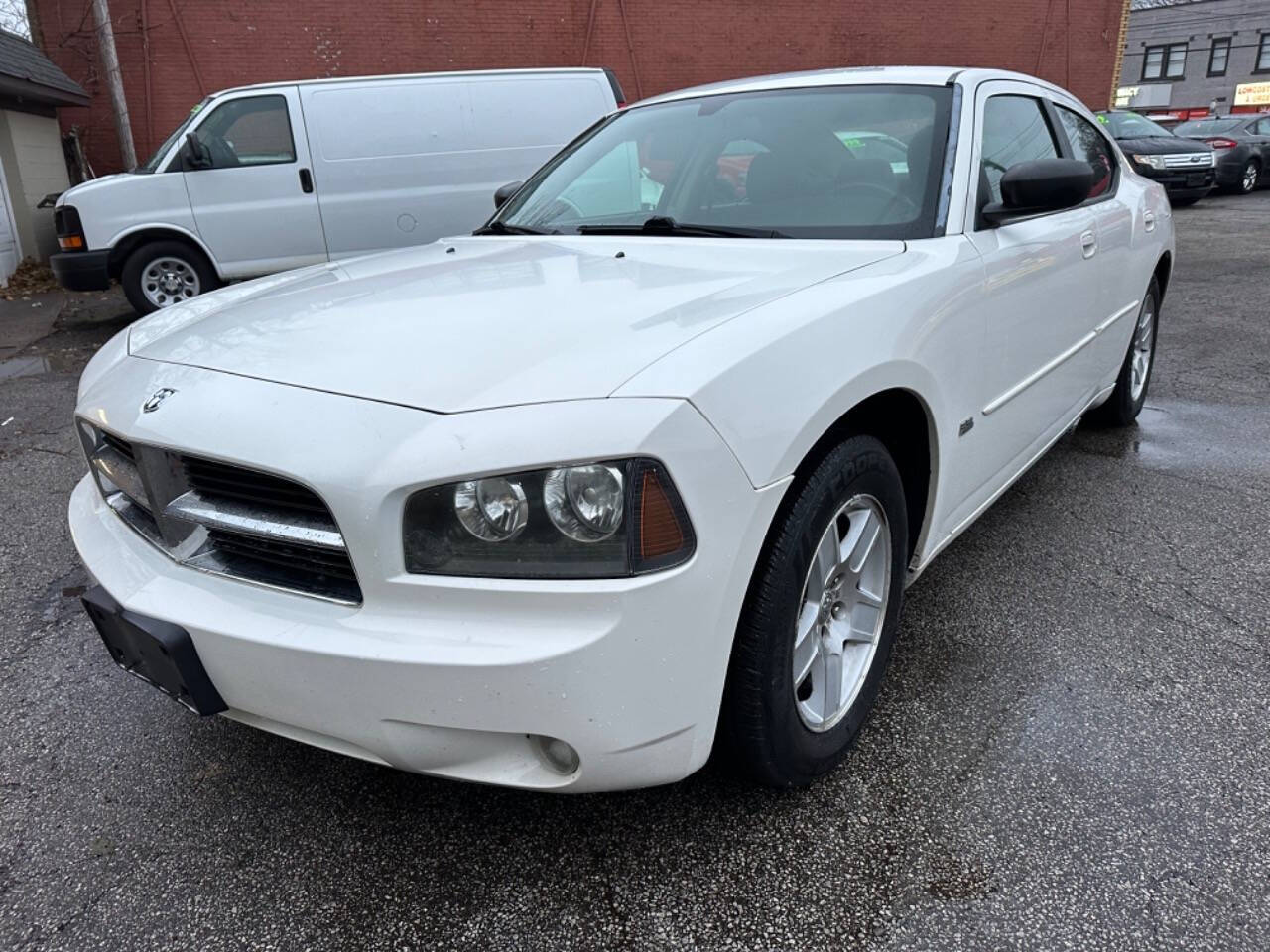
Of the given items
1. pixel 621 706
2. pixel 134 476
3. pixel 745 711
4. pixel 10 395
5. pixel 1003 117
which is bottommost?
pixel 10 395

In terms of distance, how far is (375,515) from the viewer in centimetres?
155

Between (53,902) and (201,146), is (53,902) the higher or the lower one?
the lower one

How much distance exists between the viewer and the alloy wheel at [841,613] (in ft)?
6.60

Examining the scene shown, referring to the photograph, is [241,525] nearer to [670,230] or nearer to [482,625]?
[482,625]

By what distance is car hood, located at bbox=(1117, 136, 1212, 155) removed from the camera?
52.2 feet

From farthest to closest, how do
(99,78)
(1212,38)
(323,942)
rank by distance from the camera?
(1212,38) → (99,78) → (323,942)

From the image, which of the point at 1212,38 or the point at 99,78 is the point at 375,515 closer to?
the point at 99,78

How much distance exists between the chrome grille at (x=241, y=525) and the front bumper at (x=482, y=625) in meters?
0.05

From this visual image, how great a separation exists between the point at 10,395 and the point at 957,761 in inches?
249

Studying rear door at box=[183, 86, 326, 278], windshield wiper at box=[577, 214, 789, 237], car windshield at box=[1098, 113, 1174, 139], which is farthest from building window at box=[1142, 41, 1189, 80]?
windshield wiper at box=[577, 214, 789, 237]

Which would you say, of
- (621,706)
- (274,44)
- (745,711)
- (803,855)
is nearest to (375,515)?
(621,706)

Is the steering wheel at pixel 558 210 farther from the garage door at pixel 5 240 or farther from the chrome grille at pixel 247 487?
the garage door at pixel 5 240

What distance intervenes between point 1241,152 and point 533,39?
14179 mm

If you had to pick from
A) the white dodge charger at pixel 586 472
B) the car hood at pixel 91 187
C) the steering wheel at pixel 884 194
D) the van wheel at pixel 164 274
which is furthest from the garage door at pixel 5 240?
the steering wheel at pixel 884 194
